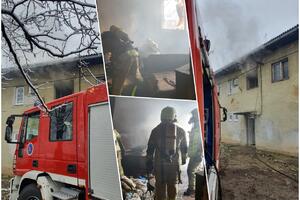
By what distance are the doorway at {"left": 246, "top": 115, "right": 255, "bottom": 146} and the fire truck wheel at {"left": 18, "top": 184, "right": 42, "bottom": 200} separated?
132 centimetres

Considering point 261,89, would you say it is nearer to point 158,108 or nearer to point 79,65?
point 158,108

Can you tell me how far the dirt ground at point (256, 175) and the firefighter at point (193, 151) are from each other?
246 mm

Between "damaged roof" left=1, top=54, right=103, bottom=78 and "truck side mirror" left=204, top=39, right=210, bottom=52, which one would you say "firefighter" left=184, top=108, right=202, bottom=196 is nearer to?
"truck side mirror" left=204, top=39, right=210, bottom=52

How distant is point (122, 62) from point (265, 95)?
2.48 feet

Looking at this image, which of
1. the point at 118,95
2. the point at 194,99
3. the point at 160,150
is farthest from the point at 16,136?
the point at 194,99

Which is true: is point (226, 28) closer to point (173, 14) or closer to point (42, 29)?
point (173, 14)

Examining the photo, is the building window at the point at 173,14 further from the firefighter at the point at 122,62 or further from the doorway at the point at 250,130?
the doorway at the point at 250,130

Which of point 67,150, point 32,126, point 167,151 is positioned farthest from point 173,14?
point 32,126

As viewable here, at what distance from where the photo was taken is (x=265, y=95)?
5.48 ft

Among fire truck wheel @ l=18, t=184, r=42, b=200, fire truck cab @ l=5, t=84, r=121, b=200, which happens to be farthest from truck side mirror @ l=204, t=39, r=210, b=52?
fire truck wheel @ l=18, t=184, r=42, b=200

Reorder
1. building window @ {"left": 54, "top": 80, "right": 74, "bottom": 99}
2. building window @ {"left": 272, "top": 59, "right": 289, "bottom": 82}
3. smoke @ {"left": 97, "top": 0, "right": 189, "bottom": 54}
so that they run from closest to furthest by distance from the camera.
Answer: smoke @ {"left": 97, "top": 0, "right": 189, "bottom": 54} → building window @ {"left": 272, "top": 59, "right": 289, "bottom": 82} → building window @ {"left": 54, "top": 80, "right": 74, "bottom": 99}

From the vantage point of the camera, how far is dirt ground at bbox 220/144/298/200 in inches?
65.3

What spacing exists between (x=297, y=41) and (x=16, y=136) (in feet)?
5.77

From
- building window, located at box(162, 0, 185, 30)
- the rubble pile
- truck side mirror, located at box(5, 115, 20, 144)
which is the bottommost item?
the rubble pile
